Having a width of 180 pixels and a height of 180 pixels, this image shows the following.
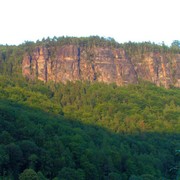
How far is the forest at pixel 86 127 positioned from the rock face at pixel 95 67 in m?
4.16

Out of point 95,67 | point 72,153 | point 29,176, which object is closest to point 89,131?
point 72,153

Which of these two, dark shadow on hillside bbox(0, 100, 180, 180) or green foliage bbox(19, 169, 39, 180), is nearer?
green foliage bbox(19, 169, 39, 180)

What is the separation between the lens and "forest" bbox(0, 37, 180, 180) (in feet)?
164

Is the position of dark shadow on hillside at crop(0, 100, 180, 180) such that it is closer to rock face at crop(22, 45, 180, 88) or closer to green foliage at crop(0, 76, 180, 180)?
green foliage at crop(0, 76, 180, 180)

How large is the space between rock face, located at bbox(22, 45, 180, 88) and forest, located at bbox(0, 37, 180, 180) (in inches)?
164

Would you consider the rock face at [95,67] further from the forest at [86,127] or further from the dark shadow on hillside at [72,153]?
the dark shadow on hillside at [72,153]

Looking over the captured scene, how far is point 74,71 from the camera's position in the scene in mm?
139625

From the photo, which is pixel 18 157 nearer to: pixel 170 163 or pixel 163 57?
pixel 170 163

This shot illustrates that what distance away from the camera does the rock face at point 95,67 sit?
458 feet

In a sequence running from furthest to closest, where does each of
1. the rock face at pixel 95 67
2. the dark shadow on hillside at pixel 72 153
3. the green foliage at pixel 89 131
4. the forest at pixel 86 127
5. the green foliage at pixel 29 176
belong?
the rock face at pixel 95 67 < the forest at pixel 86 127 < the green foliage at pixel 89 131 < the dark shadow on hillside at pixel 72 153 < the green foliage at pixel 29 176

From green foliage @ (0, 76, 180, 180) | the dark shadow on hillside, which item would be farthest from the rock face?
the dark shadow on hillside

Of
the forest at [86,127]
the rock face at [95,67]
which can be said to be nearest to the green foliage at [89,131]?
the forest at [86,127]

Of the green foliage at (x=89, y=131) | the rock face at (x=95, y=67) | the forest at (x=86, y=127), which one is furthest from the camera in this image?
the rock face at (x=95, y=67)

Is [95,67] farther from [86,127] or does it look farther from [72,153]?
[72,153]
